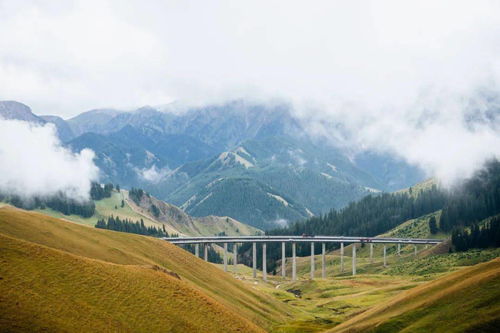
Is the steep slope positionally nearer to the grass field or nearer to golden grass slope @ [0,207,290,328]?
the grass field

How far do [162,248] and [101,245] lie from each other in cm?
2248

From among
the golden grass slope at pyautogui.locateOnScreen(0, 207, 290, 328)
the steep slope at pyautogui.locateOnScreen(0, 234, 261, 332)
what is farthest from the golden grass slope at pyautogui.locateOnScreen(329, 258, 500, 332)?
the golden grass slope at pyautogui.locateOnScreen(0, 207, 290, 328)

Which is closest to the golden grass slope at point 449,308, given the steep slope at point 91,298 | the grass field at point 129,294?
the grass field at point 129,294

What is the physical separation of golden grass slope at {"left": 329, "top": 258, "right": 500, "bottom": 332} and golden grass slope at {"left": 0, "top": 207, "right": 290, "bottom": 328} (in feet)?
89.7

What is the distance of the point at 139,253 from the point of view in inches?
4624

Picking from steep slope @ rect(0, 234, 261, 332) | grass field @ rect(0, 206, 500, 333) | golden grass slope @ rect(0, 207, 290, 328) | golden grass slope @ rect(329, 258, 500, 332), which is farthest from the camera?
golden grass slope @ rect(0, 207, 290, 328)

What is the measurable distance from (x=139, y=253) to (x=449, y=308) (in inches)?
2591

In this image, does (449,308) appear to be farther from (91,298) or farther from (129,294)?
(91,298)

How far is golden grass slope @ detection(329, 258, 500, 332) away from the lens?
62.0 meters

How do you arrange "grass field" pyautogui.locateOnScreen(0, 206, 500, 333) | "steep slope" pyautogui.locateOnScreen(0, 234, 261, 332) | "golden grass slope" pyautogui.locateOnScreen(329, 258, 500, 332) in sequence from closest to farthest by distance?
1. "steep slope" pyautogui.locateOnScreen(0, 234, 261, 332)
2. "golden grass slope" pyautogui.locateOnScreen(329, 258, 500, 332)
3. "grass field" pyautogui.locateOnScreen(0, 206, 500, 333)

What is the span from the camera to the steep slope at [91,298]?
200 ft

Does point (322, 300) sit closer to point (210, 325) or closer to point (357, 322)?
point (357, 322)

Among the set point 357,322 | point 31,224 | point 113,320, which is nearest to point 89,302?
point 113,320

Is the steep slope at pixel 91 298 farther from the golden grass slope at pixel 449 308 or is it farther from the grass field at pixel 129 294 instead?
the golden grass slope at pixel 449 308
